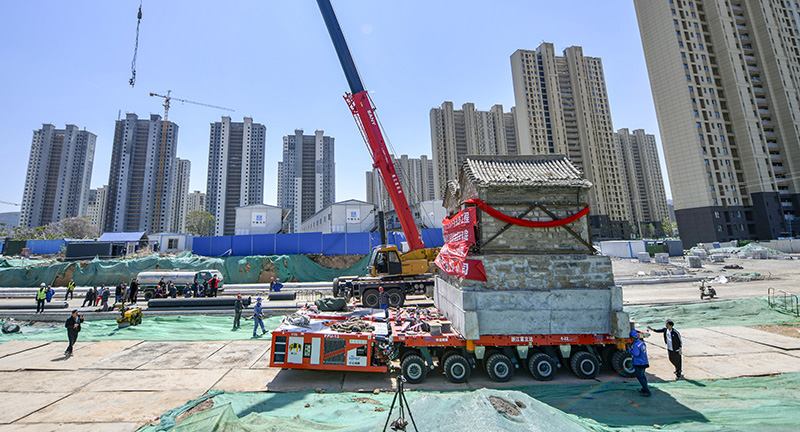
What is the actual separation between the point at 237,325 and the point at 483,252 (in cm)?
1237

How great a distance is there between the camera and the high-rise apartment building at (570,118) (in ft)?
265

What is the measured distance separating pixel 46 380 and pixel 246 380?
6.01 m

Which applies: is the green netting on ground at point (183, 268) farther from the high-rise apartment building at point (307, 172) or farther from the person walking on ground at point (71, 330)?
the high-rise apartment building at point (307, 172)

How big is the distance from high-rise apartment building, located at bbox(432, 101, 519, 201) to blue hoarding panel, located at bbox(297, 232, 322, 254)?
72.5m

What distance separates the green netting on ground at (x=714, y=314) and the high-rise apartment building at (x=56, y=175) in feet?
468

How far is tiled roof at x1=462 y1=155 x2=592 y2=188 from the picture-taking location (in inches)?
381

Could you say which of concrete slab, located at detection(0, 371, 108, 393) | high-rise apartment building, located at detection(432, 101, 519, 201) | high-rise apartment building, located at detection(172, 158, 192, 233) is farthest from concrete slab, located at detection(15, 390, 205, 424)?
high-rise apartment building, located at detection(172, 158, 192, 233)

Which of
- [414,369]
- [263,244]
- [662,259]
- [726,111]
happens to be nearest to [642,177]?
[726,111]

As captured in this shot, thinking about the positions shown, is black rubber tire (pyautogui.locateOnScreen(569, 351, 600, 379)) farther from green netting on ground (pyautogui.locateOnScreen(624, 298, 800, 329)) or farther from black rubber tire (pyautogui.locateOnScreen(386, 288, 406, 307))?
black rubber tire (pyautogui.locateOnScreen(386, 288, 406, 307))

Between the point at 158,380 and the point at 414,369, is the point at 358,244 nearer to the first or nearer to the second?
the point at 158,380

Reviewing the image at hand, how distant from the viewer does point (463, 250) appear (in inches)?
397

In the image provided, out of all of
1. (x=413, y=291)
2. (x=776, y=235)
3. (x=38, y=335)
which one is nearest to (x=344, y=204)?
(x=413, y=291)

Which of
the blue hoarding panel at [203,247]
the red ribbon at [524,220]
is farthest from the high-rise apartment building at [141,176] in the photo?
the red ribbon at [524,220]

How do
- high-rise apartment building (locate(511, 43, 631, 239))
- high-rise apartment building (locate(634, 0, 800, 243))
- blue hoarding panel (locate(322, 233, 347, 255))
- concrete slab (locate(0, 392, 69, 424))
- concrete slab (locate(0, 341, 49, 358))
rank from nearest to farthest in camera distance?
concrete slab (locate(0, 392, 69, 424)) < concrete slab (locate(0, 341, 49, 358)) < blue hoarding panel (locate(322, 233, 347, 255)) < high-rise apartment building (locate(634, 0, 800, 243)) < high-rise apartment building (locate(511, 43, 631, 239))
